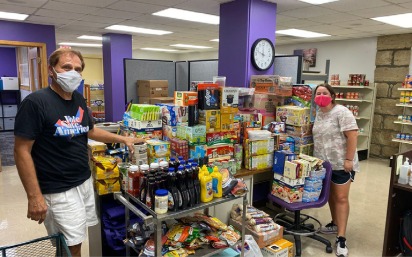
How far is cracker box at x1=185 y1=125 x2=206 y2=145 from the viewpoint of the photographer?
2668mm

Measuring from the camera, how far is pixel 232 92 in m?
2.94

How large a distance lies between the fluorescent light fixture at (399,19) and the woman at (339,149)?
3.06 metres

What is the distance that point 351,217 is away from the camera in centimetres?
382

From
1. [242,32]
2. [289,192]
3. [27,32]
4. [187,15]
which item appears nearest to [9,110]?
[27,32]

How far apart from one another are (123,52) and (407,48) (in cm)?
656

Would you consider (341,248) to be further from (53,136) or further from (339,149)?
(53,136)

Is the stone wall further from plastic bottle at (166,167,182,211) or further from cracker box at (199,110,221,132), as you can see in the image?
plastic bottle at (166,167,182,211)

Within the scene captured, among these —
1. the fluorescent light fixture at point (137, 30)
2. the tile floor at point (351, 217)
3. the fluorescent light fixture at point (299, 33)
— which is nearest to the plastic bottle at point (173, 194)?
the tile floor at point (351, 217)

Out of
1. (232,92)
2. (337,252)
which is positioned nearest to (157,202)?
(232,92)

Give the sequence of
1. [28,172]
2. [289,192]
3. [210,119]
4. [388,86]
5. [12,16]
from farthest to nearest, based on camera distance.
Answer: [388,86]
[12,16]
[289,192]
[210,119]
[28,172]

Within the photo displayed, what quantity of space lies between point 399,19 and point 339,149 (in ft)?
12.0

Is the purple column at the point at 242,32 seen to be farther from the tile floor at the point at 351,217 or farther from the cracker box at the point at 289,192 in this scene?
the tile floor at the point at 351,217

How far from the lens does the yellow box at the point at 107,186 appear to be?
2.30m

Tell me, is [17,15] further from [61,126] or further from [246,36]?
[61,126]
